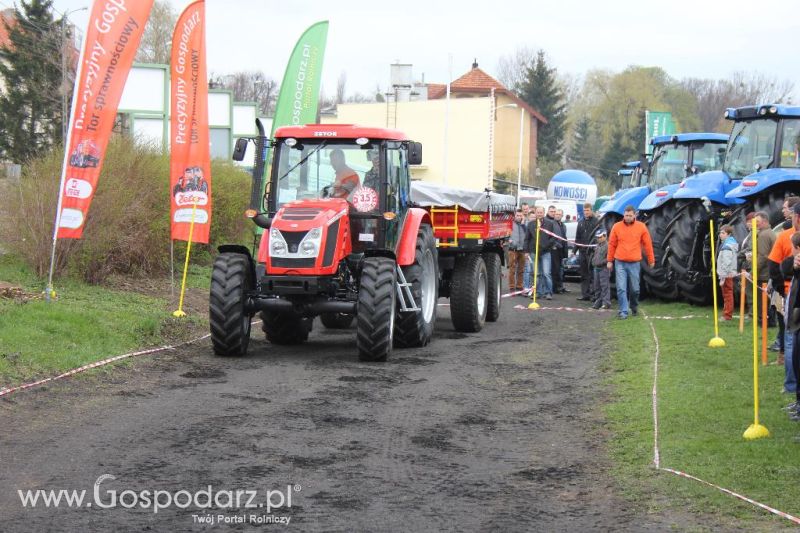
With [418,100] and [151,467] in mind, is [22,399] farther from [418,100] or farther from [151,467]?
[418,100]

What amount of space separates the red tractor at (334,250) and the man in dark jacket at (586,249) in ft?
25.6

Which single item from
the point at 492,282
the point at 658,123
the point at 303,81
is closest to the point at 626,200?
the point at 492,282

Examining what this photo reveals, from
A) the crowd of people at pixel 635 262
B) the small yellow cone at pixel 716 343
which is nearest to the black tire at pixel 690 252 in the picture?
the crowd of people at pixel 635 262

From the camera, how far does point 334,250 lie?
1263 cm

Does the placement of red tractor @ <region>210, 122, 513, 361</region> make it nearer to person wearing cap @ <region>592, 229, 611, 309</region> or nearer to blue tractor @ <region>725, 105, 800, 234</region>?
blue tractor @ <region>725, 105, 800, 234</region>

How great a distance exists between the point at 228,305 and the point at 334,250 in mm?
1370

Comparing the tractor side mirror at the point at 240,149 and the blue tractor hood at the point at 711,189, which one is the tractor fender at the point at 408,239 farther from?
the blue tractor hood at the point at 711,189

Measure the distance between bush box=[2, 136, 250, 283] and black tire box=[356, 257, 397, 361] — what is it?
5.65 m

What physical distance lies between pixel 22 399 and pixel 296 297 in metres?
3.95

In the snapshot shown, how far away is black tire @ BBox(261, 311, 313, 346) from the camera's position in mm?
14188

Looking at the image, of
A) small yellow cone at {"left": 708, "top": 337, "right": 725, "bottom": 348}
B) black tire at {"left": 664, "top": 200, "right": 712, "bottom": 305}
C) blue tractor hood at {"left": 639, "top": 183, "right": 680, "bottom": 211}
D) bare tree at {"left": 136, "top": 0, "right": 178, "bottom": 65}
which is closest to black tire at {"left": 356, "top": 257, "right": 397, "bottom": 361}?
small yellow cone at {"left": 708, "top": 337, "right": 725, "bottom": 348}

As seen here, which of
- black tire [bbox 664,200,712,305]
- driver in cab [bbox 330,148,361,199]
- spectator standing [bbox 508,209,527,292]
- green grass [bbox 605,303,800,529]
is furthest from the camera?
spectator standing [bbox 508,209,527,292]

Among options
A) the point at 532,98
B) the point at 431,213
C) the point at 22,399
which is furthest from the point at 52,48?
the point at 532,98

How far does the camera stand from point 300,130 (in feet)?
44.5
